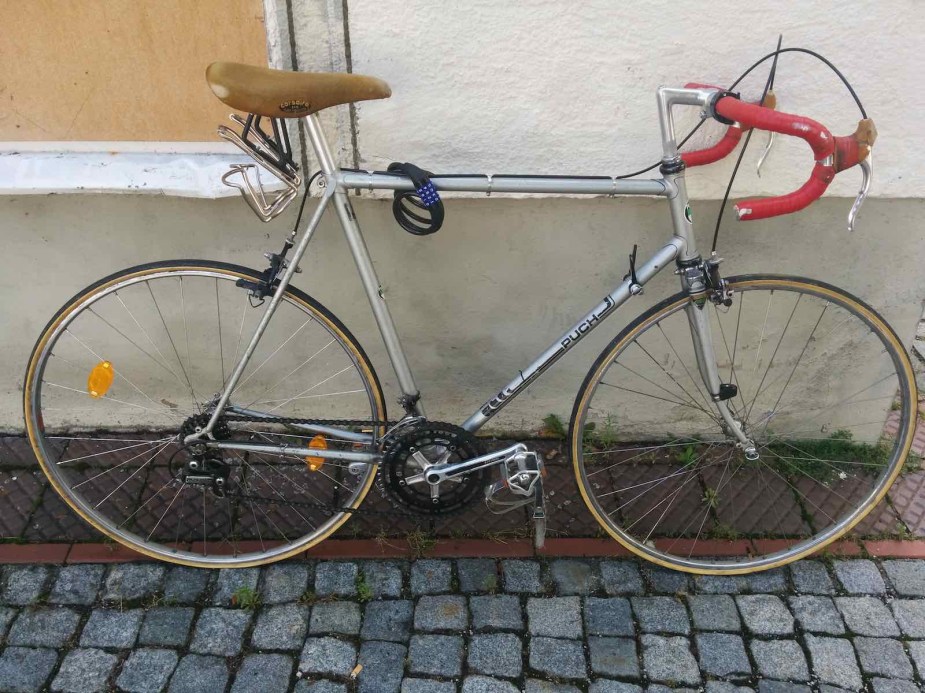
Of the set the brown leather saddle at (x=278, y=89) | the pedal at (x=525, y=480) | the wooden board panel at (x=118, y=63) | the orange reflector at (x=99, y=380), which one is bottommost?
the pedal at (x=525, y=480)

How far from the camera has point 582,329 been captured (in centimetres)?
278

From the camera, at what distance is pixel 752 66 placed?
262 cm

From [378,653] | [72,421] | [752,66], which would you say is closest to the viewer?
[752,66]

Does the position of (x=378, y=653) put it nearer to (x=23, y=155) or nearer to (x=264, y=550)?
(x=264, y=550)

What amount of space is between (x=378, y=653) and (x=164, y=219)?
77.5 inches

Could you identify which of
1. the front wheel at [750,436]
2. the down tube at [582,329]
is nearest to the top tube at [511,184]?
the down tube at [582,329]

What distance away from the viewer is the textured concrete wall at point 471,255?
314cm

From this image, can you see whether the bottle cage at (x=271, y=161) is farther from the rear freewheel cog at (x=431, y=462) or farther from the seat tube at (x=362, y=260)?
the rear freewheel cog at (x=431, y=462)

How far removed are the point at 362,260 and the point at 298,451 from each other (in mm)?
815

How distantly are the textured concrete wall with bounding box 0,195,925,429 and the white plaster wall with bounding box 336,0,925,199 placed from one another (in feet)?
0.72

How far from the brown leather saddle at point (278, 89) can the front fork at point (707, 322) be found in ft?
4.25

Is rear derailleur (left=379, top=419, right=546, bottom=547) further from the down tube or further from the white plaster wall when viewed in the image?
the white plaster wall

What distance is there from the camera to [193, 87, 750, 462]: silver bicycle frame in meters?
2.51

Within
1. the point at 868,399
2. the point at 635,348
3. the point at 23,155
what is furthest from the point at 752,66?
the point at 23,155
